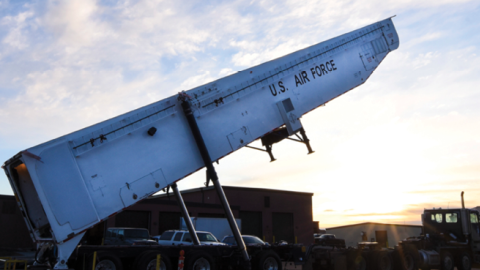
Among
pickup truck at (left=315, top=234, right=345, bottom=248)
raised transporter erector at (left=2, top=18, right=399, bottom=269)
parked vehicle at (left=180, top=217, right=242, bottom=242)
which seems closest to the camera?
raised transporter erector at (left=2, top=18, right=399, bottom=269)

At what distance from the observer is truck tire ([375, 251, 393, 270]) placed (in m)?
15.6

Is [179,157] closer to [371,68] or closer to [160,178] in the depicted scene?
[160,178]

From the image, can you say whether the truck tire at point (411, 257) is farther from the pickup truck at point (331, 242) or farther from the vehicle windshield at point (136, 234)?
the vehicle windshield at point (136, 234)

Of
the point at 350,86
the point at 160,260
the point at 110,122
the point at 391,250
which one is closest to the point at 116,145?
the point at 110,122

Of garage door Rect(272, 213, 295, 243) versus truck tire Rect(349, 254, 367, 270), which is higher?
truck tire Rect(349, 254, 367, 270)

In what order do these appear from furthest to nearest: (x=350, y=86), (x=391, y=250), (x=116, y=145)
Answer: (x=391, y=250), (x=350, y=86), (x=116, y=145)

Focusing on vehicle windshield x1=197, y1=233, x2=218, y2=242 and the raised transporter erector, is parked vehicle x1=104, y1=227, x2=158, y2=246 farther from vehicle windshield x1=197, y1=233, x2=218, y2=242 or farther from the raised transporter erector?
the raised transporter erector

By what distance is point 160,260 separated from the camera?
10.2 metres

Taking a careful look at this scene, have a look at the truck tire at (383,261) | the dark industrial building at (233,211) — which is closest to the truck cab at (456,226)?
the truck tire at (383,261)

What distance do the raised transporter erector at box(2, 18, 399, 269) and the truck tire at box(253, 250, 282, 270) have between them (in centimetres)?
352

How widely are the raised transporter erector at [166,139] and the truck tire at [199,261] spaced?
2213 millimetres

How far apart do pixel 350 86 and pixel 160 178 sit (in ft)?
27.9

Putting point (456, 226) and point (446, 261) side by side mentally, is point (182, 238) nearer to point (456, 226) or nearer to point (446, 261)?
point (446, 261)

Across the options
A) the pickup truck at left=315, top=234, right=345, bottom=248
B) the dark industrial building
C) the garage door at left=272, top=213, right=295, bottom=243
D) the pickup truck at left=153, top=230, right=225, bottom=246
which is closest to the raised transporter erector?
the pickup truck at left=315, top=234, right=345, bottom=248
